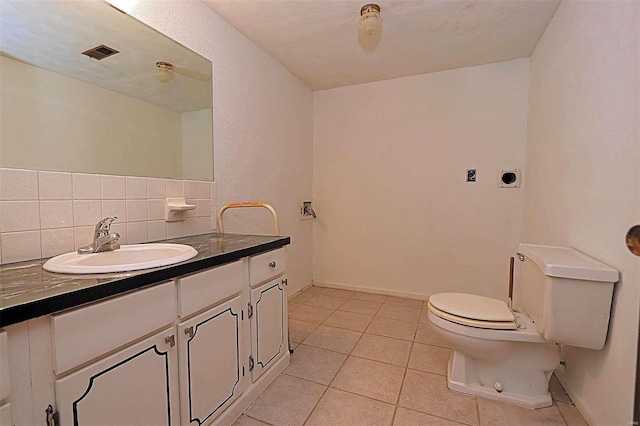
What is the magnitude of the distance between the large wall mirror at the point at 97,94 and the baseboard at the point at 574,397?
228 cm

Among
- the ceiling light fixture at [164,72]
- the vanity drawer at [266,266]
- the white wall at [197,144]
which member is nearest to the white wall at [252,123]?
the white wall at [197,144]

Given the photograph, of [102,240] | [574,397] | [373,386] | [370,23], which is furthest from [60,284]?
[574,397]

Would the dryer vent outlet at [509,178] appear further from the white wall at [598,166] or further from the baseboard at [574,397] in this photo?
the baseboard at [574,397]

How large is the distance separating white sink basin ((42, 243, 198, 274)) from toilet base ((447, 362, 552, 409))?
1476mm

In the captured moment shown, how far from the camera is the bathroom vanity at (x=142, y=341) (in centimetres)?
69

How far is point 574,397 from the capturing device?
1.46 metres

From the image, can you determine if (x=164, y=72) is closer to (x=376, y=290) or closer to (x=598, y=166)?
(x=598, y=166)

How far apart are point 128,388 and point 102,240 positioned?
60 centimetres

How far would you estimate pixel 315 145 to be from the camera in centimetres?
328

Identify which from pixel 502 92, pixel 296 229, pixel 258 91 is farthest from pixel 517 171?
pixel 258 91

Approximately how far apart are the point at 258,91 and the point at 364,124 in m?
1.19

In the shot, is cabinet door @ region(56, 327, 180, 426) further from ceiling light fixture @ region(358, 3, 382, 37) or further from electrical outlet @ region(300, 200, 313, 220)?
electrical outlet @ region(300, 200, 313, 220)

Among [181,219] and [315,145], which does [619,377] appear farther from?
[315,145]

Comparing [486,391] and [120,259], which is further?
[486,391]
